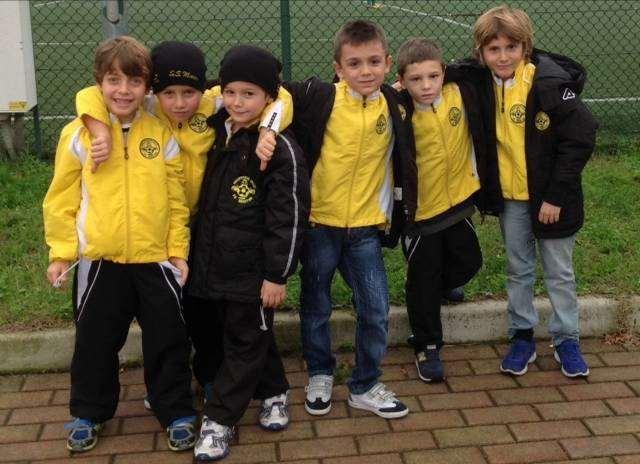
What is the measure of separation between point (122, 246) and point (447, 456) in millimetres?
1465

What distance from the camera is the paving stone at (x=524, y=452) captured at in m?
3.44

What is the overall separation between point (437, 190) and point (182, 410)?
140 cm

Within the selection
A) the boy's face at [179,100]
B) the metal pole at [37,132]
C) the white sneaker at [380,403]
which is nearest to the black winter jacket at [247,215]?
the boy's face at [179,100]

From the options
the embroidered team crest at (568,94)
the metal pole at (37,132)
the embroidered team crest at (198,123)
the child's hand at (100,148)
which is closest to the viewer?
the child's hand at (100,148)

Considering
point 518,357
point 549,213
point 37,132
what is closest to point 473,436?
point 518,357

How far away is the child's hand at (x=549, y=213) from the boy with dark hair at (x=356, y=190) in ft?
1.95

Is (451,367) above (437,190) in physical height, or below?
below

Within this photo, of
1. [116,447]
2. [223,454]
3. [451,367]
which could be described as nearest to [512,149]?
[451,367]

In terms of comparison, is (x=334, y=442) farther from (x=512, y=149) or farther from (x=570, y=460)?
(x=512, y=149)

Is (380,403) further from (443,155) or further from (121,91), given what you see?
(121,91)

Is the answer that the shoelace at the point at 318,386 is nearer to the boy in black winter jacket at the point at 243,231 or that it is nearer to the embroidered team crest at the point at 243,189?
the boy in black winter jacket at the point at 243,231

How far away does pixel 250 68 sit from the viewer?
3.25 meters

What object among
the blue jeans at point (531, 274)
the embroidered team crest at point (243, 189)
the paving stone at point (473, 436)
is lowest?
the paving stone at point (473, 436)

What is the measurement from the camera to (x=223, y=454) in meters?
3.46
